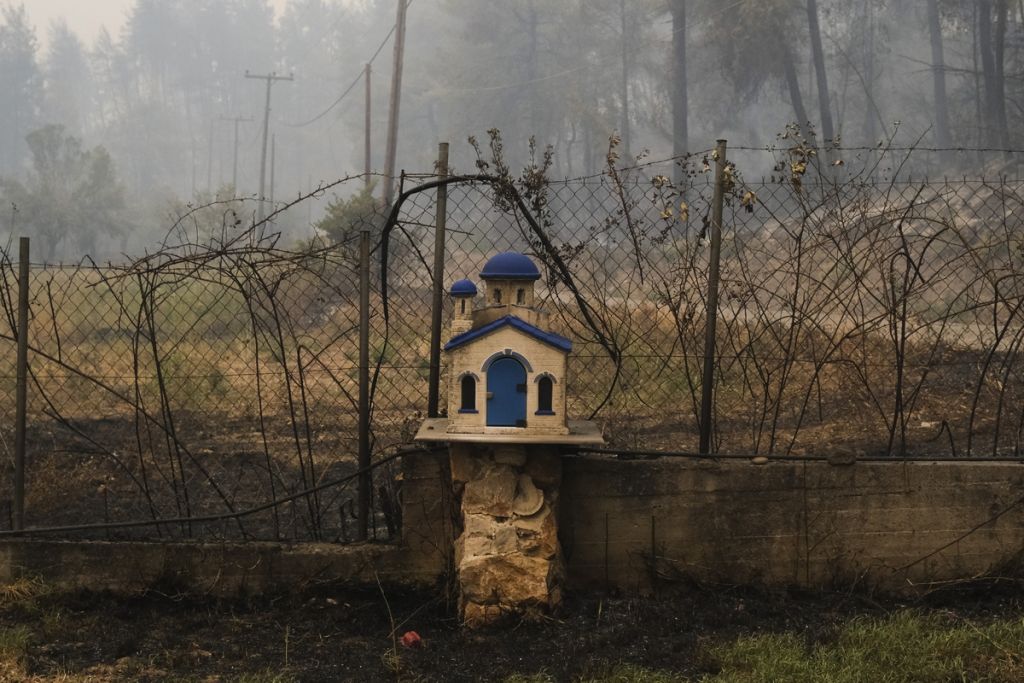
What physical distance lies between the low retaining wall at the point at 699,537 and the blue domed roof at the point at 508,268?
0.95m

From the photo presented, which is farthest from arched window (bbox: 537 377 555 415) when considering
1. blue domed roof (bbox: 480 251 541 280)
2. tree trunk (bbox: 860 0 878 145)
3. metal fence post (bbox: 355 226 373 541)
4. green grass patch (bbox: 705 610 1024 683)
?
tree trunk (bbox: 860 0 878 145)

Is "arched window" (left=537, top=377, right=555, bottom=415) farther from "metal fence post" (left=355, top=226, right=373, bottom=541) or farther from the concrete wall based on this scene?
"metal fence post" (left=355, top=226, right=373, bottom=541)

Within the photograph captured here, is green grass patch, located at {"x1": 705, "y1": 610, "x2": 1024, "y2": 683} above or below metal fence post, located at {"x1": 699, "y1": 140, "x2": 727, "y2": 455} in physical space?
below

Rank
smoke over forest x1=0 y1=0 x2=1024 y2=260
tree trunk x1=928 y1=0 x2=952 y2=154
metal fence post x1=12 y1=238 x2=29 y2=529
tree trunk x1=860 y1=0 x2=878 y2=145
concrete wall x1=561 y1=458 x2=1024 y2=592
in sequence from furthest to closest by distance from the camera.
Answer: tree trunk x1=860 y1=0 x2=878 y2=145 → tree trunk x1=928 y1=0 x2=952 y2=154 → smoke over forest x1=0 y1=0 x2=1024 y2=260 → metal fence post x1=12 y1=238 x2=29 y2=529 → concrete wall x1=561 y1=458 x2=1024 y2=592

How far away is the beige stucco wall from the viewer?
4090 mm

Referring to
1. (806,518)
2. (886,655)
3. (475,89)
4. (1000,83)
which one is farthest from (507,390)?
(475,89)

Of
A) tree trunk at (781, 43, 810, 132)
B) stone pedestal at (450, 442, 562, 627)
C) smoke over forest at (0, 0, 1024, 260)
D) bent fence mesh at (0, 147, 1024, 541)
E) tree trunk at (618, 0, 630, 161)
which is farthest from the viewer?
tree trunk at (618, 0, 630, 161)

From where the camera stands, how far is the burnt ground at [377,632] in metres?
3.76

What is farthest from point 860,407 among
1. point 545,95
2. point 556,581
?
point 545,95

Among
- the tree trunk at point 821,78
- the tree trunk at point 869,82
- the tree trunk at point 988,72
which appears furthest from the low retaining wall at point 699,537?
the tree trunk at point 869,82

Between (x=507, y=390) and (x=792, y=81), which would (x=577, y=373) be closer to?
(x=507, y=390)

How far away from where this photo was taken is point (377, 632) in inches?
168

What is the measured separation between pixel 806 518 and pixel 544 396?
145cm

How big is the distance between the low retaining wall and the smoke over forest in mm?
3040
